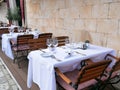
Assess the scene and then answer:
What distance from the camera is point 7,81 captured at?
2.62m

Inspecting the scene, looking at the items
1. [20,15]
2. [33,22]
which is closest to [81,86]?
[33,22]

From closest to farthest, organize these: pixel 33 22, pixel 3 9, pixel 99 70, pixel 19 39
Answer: pixel 99 70
pixel 19 39
pixel 33 22
pixel 3 9

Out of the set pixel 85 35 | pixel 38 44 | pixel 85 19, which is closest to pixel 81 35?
pixel 85 35

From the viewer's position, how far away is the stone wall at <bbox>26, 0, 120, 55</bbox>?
7.99 feet

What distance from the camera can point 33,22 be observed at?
5301 mm

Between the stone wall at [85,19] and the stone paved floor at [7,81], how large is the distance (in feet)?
4.91

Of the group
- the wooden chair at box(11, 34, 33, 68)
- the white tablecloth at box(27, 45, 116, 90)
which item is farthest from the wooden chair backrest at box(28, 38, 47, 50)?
the white tablecloth at box(27, 45, 116, 90)

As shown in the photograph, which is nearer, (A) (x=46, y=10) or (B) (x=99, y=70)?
(B) (x=99, y=70)

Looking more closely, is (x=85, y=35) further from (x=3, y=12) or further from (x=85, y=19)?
(x=3, y=12)

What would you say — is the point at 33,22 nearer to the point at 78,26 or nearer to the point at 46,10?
the point at 46,10

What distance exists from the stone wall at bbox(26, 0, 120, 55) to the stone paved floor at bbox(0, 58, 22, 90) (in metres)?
1.50

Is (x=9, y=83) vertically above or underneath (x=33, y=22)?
underneath

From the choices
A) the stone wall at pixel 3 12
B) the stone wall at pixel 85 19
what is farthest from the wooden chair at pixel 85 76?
the stone wall at pixel 3 12

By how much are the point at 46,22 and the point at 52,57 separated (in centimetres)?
275
